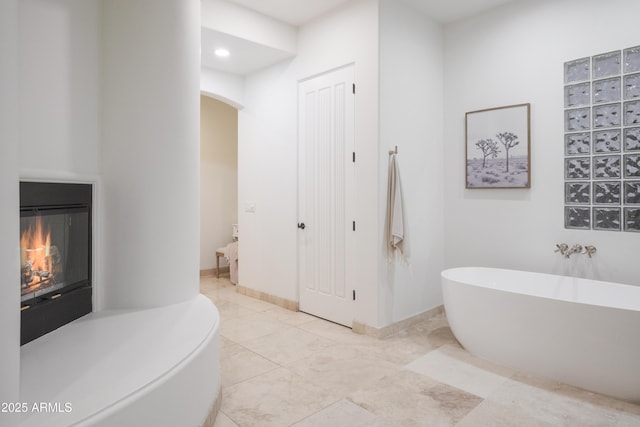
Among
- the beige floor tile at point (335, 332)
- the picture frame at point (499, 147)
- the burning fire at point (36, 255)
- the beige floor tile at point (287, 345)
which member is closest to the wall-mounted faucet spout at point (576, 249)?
the picture frame at point (499, 147)

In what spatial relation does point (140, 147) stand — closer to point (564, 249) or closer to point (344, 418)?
point (344, 418)

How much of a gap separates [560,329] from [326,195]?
2205 mm

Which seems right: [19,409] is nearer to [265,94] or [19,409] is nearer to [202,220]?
[265,94]

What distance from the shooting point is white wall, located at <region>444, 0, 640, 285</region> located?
A: 3.18 m

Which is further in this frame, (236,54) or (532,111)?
(236,54)

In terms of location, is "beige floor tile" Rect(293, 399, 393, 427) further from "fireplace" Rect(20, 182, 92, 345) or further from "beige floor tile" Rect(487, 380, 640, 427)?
"fireplace" Rect(20, 182, 92, 345)

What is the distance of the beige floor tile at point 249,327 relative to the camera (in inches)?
137

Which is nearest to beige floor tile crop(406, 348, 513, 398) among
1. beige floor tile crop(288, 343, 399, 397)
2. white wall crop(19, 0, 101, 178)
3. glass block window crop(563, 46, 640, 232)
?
beige floor tile crop(288, 343, 399, 397)

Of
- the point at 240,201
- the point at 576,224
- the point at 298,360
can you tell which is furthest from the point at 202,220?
the point at 576,224

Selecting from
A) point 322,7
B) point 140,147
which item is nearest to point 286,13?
point 322,7

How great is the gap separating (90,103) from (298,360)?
2.17 m

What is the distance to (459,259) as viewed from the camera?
4121 mm

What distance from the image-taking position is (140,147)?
2426 millimetres

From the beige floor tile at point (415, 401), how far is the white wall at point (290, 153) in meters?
0.92
